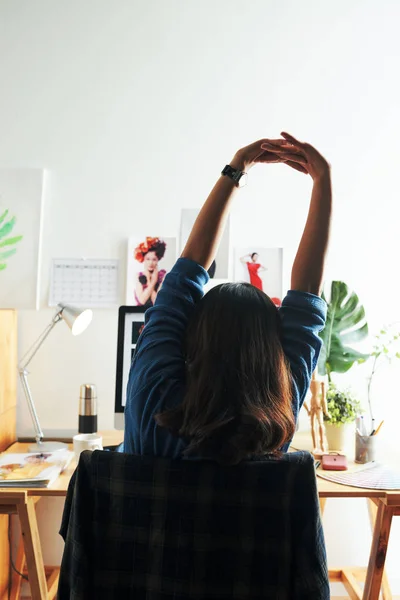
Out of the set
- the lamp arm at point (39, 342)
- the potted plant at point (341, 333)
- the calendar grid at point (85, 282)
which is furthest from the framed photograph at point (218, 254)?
the lamp arm at point (39, 342)

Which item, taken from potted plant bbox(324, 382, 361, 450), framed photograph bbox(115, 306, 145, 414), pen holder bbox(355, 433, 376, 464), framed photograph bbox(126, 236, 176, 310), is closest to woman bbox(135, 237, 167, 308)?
framed photograph bbox(126, 236, 176, 310)

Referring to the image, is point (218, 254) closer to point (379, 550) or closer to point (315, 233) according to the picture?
point (379, 550)

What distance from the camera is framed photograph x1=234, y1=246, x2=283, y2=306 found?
2.23 meters

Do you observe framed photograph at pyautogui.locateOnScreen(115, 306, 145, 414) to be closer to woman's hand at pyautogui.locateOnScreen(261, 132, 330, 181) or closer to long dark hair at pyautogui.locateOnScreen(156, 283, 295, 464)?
woman's hand at pyautogui.locateOnScreen(261, 132, 330, 181)

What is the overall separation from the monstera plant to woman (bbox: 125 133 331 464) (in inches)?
55.0

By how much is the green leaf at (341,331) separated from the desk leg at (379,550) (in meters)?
0.60

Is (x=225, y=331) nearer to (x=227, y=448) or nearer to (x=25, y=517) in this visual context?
(x=227, y=448)

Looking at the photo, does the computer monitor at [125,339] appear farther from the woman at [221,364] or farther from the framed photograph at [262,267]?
the woman at [221,364]

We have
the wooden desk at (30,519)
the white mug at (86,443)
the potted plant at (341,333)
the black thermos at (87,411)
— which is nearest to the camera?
the wooden desk at (30,519)

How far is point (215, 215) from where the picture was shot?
100 centimetres

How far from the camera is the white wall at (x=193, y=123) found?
2.22 metres

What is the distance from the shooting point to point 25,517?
1483mm

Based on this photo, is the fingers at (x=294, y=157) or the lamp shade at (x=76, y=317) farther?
the lamp shade at (x=76, y=317)

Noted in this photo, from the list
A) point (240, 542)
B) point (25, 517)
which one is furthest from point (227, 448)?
point (25, 517)
